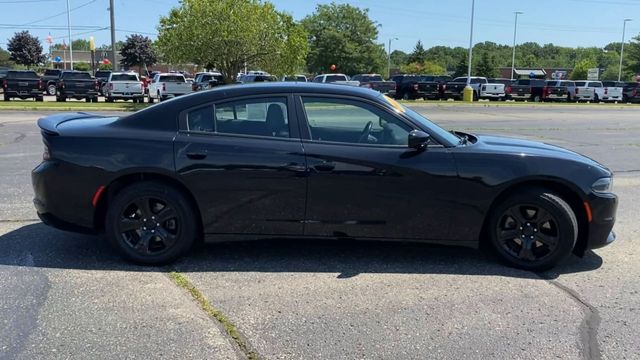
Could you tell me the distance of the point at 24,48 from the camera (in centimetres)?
6931

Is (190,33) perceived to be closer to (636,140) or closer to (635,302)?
(636,140)

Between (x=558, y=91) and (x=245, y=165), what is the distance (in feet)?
134

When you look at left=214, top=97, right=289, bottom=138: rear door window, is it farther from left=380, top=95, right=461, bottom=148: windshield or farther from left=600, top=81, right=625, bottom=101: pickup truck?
left=600, top=81, right=625, bottom=101: pickup truck

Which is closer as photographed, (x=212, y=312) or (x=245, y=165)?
(x=212, y=312)

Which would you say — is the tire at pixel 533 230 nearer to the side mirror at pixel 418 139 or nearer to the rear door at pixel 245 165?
the side mirror at pixel 418 139

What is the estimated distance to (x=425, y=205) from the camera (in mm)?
4750

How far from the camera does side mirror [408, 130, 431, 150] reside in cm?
462

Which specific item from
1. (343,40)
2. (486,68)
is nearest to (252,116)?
(343,40)

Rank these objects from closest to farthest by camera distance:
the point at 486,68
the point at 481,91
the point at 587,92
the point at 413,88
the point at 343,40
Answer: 1. the point at 413,88
2. the point at 481,91
3. the point at 587,92
4. the point at 343,40
5. the point at 486,68

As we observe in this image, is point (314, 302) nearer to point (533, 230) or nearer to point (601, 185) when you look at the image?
point (533, 230)

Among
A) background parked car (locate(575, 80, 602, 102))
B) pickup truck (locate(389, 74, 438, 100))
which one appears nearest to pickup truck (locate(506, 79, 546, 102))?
background parked car (locate(575, 80, 602, 102))

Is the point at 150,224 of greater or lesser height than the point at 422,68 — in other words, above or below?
below

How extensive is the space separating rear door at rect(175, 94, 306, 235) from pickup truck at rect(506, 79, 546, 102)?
38.9 meters

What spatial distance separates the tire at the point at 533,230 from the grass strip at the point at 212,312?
7.68ft
